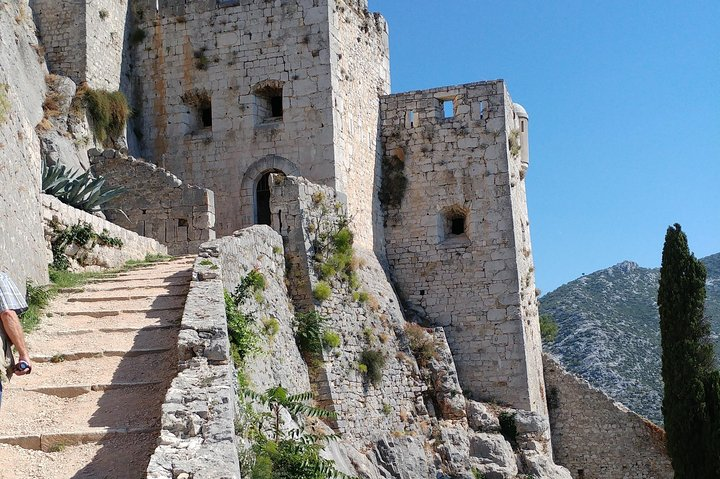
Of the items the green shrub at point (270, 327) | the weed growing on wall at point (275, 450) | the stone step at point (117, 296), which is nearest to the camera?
the weed growing on wall at point (275, 450)

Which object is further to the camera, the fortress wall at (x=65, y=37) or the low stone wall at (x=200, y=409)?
the fortress wall at (x=65, y=37)

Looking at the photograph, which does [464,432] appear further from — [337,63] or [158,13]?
[158,13]

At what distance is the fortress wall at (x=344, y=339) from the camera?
1664 centimetres

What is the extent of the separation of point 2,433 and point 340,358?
9.67m

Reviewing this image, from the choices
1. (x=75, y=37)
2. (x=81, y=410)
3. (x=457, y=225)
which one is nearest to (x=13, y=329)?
(x=81, y=410)

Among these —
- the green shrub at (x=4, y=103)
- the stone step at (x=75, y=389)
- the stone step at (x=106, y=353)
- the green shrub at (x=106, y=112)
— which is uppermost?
the green shrub at (x=106, y=112)

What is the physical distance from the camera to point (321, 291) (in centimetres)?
1689

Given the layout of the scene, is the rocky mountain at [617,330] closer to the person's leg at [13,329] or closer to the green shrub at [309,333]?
the green shrub at [309,333]

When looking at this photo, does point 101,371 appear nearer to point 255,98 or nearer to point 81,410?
point 81,410

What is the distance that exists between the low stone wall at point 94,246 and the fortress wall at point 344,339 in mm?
2523

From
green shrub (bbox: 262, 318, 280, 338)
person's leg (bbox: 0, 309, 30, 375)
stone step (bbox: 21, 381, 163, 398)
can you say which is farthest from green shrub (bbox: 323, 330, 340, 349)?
person's leg (bbox: 0, 309, 30, 375)

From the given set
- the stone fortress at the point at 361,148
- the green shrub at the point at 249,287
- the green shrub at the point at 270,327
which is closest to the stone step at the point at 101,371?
the green shrub at the point at 249,287

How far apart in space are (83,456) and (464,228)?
52.8 feet

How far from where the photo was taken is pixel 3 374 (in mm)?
8547
